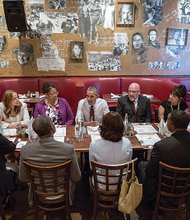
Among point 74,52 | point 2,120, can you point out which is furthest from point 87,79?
point 2,120

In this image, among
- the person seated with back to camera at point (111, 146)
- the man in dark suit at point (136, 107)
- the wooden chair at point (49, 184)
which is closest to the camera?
the wooden chair at point (49, 184)

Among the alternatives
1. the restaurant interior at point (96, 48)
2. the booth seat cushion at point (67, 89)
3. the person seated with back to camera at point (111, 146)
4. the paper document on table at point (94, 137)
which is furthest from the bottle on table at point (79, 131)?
the booth seat cushion at point (67, 89)

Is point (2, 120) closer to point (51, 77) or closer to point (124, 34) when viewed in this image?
point (51, 77)

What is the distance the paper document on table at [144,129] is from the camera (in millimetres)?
2977

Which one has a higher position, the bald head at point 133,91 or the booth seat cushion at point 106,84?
the bald head at point 133,91

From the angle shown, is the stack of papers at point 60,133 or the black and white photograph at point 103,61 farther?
the black and white photograph at point 103,61

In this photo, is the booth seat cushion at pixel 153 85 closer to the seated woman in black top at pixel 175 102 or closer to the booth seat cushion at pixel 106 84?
the booth seat cushion at pixel 106 84

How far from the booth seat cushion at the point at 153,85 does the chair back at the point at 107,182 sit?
3497 millimetres

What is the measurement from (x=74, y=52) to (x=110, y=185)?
393cm

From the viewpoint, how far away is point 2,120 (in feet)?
11.1

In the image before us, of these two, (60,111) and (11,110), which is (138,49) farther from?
(11,110)

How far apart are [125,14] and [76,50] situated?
4.30 feet

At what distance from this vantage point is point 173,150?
2.18 metres

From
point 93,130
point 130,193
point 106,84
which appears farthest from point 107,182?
point 106,84
